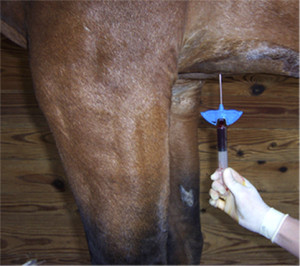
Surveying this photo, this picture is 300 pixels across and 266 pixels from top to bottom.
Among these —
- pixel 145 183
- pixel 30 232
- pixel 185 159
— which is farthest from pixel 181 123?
pixel 30 232

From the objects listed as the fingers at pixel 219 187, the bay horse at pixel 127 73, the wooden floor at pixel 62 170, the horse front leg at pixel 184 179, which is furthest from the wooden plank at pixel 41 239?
the fingers at pixel 219 187

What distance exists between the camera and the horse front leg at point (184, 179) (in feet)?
2.68

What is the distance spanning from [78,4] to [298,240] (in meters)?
0.47

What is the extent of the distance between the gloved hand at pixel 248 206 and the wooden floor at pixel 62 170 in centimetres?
58

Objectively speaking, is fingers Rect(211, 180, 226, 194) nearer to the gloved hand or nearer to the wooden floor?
the gloved hand

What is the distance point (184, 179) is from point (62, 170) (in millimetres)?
500

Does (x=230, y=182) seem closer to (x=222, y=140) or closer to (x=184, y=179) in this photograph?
(x=222, y=140)

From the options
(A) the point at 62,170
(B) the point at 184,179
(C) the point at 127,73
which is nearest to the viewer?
(C) the point at 127,73

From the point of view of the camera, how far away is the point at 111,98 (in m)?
0.48

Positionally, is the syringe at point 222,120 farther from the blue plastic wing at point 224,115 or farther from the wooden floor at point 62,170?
the wooden floor at point 62,170

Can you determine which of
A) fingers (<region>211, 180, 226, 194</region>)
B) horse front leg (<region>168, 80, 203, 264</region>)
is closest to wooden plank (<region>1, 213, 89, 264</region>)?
horse front leg (<region>168, 80, 203, 264</region>)

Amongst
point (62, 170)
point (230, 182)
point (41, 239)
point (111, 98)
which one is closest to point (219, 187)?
point (230, 182)

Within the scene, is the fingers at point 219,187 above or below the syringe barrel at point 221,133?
below

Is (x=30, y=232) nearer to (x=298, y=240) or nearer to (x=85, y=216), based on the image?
(x=85, y=216)
